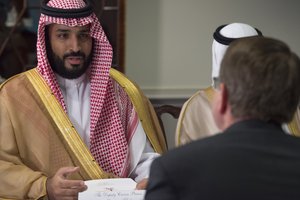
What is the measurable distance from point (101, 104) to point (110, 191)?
63 centimetres

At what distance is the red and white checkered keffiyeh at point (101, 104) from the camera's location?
9.71ft

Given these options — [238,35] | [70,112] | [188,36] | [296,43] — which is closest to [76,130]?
[70,112]

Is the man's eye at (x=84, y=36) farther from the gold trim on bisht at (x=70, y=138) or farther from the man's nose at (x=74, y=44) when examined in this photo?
the gold trim on bisht at (x=70, y=138)

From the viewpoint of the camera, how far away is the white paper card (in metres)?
2.46

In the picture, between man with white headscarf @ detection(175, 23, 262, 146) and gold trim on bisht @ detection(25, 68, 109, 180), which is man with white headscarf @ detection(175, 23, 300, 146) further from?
gold trim on bisht @ detection(25, 68, 109, 180)

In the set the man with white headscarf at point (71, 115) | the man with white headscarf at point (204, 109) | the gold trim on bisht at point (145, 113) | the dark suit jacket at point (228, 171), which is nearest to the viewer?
the dark suit jacket at point (228, 171)

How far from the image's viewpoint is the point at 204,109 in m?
3.03

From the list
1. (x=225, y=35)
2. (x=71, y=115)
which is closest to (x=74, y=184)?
(x=71, y=115)

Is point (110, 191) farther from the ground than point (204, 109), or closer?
closer

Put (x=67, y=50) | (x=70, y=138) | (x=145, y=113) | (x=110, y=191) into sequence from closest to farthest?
(x=110, y=191) < (x=70, y=138) < (x=67, y=50) < (x=145, y=113)

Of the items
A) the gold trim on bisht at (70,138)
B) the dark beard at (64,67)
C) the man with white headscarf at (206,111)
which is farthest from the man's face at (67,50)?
the man with white headscarf at (206,111)

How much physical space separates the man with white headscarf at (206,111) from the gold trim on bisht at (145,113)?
158 millimetres

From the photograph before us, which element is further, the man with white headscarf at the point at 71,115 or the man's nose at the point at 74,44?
the man's nose at the point at 74,44

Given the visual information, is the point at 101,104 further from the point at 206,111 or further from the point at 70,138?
the point at 206,111
